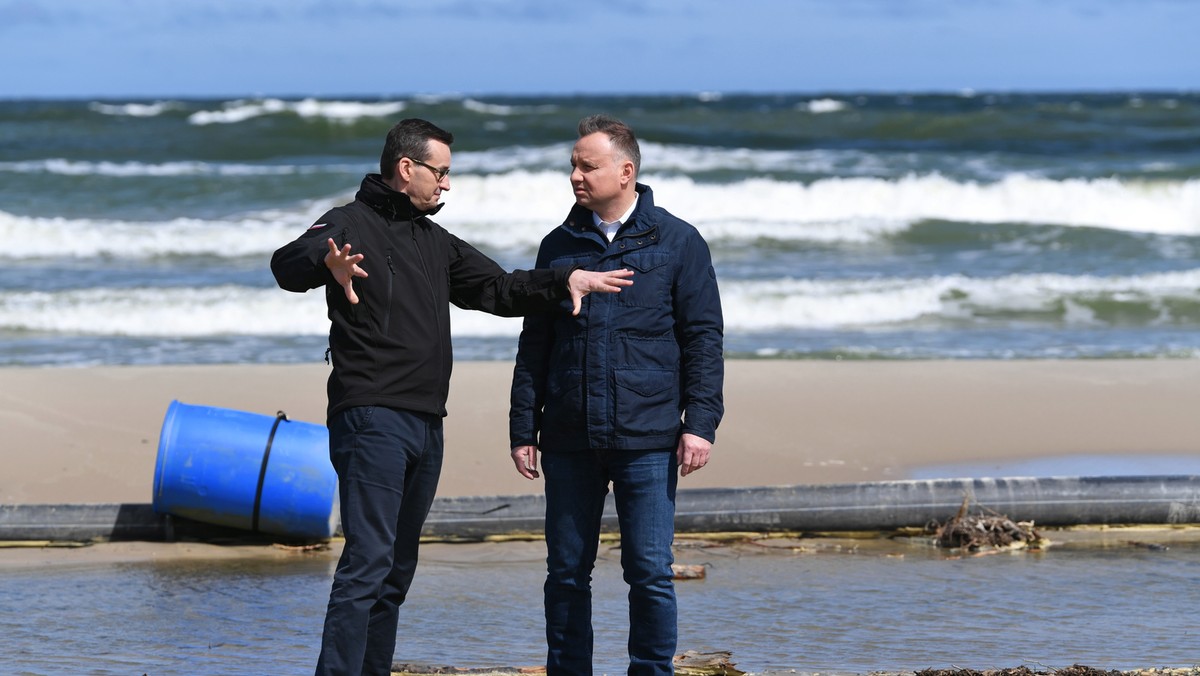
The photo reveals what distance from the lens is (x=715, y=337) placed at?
3.91 metres

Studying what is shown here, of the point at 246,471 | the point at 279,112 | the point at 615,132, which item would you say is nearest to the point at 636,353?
the point at 615,132

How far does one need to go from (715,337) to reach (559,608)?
88cm

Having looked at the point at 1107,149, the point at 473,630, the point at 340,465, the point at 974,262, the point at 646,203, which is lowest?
the point at 473,630

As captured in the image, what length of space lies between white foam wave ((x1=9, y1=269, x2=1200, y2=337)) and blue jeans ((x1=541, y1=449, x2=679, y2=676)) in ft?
28.5

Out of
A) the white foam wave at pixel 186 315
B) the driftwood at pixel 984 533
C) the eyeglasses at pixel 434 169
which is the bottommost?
the driftwood at pixel 984 533

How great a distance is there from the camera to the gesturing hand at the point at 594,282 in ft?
12.4

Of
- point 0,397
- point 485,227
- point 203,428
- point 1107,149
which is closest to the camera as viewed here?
point 203,428

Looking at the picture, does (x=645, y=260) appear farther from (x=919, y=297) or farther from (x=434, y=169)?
(x=919, y=297)

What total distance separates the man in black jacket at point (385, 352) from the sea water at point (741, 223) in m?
7.58

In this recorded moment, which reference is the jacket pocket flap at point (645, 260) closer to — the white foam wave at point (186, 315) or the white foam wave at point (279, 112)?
the white foam wave at point (186, 315)

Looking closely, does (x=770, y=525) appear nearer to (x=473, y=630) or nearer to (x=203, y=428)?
(x=473, y=630)

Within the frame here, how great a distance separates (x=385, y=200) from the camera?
3.86m

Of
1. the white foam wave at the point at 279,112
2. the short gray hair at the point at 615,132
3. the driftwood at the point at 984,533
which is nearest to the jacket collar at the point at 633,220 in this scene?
the short gray hair at the point at 615,132

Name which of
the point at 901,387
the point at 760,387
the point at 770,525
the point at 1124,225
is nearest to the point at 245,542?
the point at 770,525
